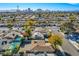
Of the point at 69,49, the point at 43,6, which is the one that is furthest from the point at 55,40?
the point at 43,6

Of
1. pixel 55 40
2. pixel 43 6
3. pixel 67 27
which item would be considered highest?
pixel 43 6

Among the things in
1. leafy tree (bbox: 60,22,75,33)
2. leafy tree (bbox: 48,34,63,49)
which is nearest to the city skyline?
leafy tree (bbox: 60,22,75,33)

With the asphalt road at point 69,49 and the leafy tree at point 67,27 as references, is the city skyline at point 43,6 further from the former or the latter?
the asphalt road at point 69,49

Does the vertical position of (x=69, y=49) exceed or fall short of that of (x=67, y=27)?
it falls short

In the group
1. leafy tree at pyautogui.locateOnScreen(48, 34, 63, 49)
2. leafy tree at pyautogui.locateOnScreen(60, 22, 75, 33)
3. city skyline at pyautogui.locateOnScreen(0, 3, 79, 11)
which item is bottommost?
leafy tree at pyautogui.locateOnScreen(48, 34, 63, 49)

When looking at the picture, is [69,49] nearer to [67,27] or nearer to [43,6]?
[67,27]

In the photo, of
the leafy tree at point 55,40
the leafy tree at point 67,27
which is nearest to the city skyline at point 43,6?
the leafy tree at point 67,27

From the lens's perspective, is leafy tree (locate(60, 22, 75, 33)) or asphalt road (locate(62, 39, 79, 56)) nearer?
asphalt road (locate(62, 39, 79, 56))

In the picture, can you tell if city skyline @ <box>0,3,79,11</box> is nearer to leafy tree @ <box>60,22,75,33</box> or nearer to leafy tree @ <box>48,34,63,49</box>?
leafy tree @ <box>60,22,75,33</box>

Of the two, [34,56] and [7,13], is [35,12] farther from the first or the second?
[34,56]
